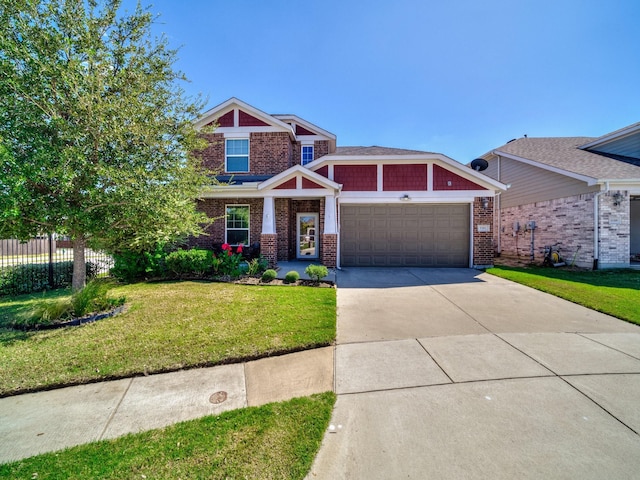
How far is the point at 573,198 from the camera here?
1204 cm

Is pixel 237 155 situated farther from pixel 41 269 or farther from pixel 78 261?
pixel 78 261

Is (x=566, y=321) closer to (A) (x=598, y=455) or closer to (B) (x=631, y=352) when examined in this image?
(B) (x=631, y=352)

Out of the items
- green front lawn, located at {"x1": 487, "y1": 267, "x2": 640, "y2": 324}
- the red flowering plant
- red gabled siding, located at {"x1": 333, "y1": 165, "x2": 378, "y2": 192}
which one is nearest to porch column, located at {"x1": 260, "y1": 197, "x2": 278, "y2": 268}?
the red flowering plant

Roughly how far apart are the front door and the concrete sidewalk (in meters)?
9.32

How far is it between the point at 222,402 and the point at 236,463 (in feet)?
3.10

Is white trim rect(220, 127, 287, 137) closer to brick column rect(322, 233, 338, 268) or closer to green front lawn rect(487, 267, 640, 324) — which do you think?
brick column rect(322, 233, 338, 268)

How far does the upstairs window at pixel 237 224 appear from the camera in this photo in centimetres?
1246

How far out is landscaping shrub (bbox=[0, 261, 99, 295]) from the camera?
771cm

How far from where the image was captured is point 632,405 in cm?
280

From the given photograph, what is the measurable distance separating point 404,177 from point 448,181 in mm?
1758

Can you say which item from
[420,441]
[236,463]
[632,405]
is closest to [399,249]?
[632,405]

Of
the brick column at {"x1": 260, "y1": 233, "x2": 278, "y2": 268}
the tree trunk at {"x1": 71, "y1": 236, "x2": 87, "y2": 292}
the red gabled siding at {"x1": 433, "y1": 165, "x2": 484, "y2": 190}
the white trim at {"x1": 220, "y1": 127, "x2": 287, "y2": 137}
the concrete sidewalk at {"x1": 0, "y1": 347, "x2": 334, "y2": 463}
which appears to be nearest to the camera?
the concrete sidewalk at {"x1": 0, "y1": 347, "x2": 334, "y2": 463}

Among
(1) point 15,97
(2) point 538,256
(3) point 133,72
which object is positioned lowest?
(2) point 538,256

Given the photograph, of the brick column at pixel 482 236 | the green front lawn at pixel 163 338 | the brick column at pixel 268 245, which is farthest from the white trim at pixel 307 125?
the green front lawn at pixel 163 338
